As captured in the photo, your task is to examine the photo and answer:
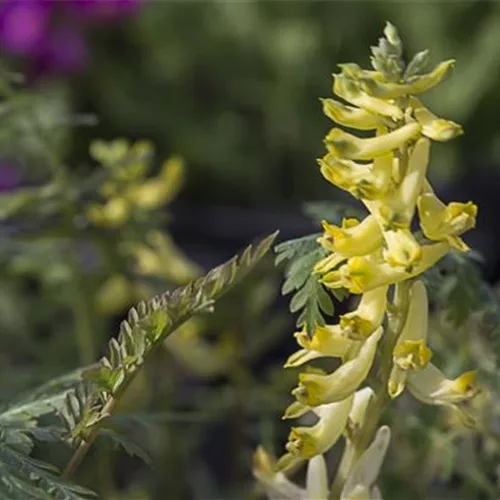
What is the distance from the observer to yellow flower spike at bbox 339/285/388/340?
0.83m

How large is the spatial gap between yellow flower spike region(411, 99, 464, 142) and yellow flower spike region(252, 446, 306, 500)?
0.31 metres

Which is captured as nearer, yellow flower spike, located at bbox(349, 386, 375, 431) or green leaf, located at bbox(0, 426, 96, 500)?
green leaf, located at bbox(0, 426, 96, 500)

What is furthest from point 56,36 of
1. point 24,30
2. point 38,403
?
point 38,403

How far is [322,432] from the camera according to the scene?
2.86 ft

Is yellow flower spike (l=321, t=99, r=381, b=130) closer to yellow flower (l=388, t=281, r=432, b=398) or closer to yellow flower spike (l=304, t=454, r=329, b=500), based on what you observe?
yellow flower (l=388, t=281, r=432, b=398)

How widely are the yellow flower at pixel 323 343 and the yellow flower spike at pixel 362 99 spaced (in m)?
0.15

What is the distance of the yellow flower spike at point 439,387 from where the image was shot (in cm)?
86

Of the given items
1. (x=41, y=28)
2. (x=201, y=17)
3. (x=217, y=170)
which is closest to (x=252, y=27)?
(x=201, y=17)

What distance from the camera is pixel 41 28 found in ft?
10.8

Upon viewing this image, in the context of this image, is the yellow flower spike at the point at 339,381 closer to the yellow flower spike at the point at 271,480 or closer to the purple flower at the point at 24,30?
the yellow flower spike at the point at 271,480

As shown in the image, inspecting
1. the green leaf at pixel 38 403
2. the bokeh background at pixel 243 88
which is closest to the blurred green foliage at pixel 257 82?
the bokeh background at pixel 243 88

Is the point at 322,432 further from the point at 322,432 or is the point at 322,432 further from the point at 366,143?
the point at 366,143

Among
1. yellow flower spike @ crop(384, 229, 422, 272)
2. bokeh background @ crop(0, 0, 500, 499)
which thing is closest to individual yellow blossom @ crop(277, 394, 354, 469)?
yellow flower spike @ crop(384, 229, 422, 272)

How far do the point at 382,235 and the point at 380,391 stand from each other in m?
0.12
